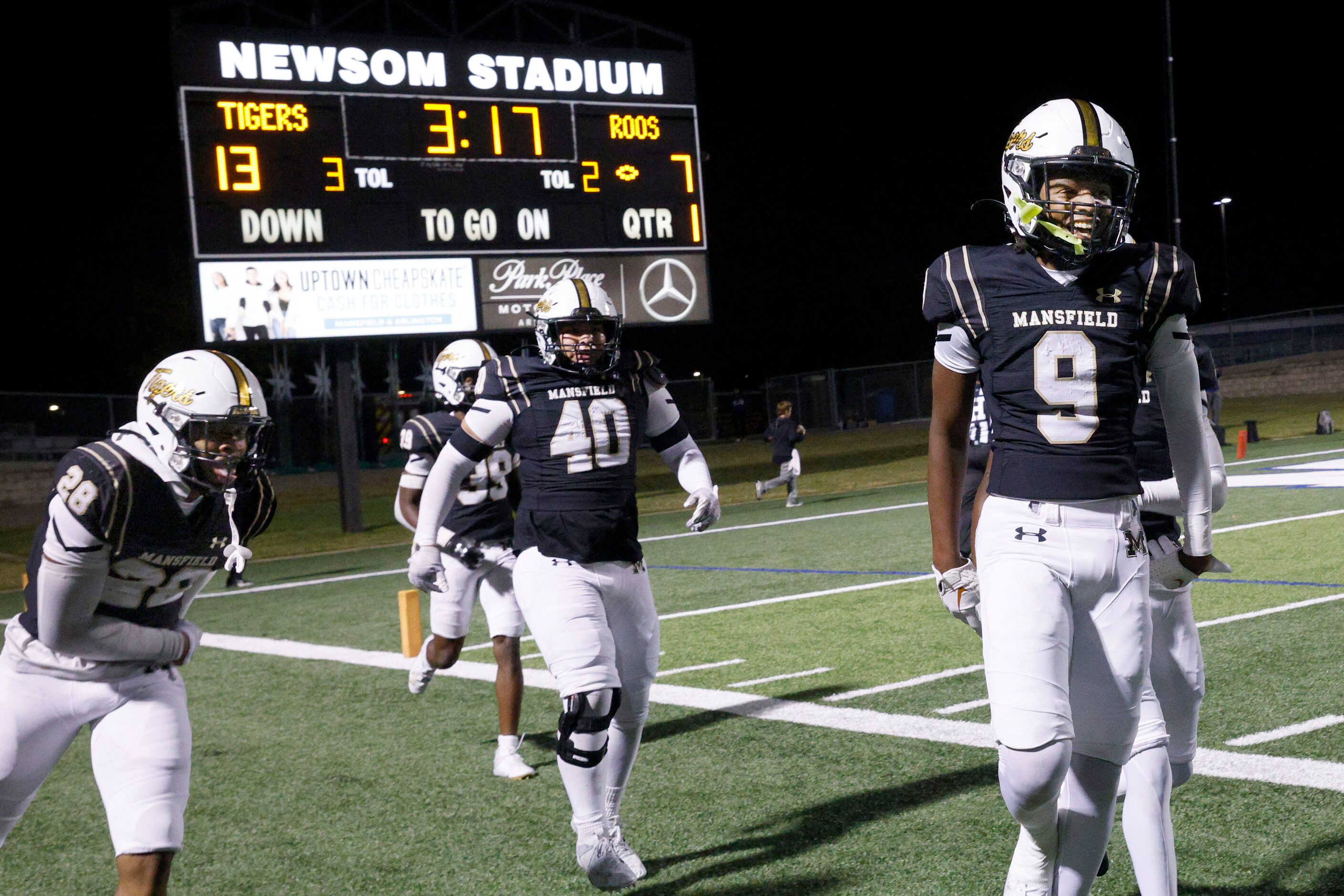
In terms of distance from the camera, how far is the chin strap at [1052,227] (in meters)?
3.10

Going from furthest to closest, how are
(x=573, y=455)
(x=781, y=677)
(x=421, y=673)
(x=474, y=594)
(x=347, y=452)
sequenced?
(x=347, y=452), (x=781, y=677), (x=421, y=673), (x=474, y=594), (x=573, y=455)

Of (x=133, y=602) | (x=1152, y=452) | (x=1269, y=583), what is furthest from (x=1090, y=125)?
(x=1269, y=583)

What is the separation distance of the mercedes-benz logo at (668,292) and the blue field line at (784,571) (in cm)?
652

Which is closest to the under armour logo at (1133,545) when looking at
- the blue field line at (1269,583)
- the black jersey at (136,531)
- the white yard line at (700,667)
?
the black jersey at (136,531)

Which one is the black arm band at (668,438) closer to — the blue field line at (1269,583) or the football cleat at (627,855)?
the football cleat at (627,855)

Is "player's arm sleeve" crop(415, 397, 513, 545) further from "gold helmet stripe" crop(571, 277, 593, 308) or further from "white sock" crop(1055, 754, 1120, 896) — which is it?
"white sock" crop(1055, 754, 1120, 896)

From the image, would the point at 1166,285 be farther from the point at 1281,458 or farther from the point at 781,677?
the point at 1281,458

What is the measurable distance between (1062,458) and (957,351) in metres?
0.36

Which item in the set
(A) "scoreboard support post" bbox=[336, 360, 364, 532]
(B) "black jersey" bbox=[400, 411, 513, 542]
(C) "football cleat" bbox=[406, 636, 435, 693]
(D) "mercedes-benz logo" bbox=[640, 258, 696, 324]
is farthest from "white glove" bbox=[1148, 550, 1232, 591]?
(A) "scoreboard support post" bbox=[336, 360, 364, 532]

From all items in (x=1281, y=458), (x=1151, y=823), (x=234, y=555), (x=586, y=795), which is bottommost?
(x=1281, y=458)

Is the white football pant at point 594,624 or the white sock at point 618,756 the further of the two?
the white sock at point 618,756

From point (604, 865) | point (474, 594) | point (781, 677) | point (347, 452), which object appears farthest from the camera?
point (347, 452)

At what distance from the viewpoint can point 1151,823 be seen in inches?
126

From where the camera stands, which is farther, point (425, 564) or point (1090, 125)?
point (425, 564)
